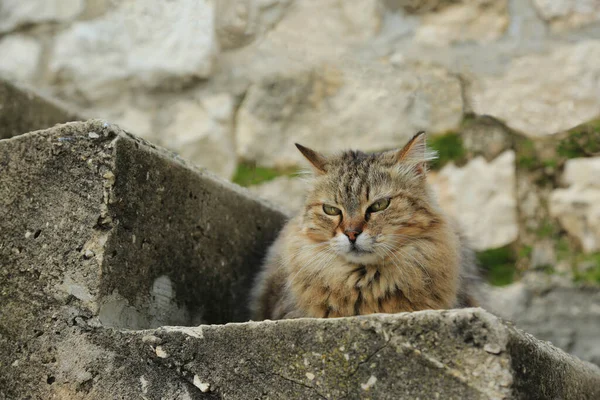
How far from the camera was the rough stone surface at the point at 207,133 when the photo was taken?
146 inches

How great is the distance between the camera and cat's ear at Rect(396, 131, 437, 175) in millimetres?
2334

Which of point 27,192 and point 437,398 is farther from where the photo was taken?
point 27,192

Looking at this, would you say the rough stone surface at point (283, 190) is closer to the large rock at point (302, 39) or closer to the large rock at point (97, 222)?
the large rock at point (302, 39)

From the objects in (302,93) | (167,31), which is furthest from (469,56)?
(167,31)

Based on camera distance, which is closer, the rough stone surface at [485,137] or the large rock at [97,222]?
the large rock at [97,222]

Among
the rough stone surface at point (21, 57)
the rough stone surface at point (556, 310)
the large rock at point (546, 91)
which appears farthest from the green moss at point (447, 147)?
the rough stone surface at point (21, 57)

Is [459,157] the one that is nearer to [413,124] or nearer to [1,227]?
[413,124]

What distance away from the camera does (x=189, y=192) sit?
2.28 m

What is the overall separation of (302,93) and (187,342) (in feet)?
6.81

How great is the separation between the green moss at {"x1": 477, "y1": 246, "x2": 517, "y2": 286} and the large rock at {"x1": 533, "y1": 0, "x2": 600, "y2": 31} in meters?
1.11

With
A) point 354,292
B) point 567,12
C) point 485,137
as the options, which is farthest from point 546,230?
point 354,292

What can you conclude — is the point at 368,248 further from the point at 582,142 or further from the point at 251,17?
the point at 251,17

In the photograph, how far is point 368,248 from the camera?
2150 millimetres

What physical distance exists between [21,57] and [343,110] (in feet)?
6.78
